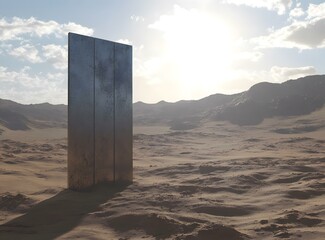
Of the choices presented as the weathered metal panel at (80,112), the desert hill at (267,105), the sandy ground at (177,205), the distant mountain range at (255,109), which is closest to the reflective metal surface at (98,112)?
the weathered metal panel at (80,112)

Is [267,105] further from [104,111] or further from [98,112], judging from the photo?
[98,112]

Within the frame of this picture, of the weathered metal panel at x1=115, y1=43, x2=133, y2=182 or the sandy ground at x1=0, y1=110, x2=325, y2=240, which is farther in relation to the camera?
the weathered metal panel at x1=115, y1=43, x2=133, y2=182

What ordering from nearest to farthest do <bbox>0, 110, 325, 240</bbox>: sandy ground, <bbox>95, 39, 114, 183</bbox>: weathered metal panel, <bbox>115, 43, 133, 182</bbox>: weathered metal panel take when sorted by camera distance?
<bbox>0, 110, 325, 240</bbox>: sandy ground → <bbox>95, 39, 114, 183</bbox>: weathered metal panel → <bbox>115, 43, 133, 182</bbox>: weathered metal panel

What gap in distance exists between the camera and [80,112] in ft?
21.0

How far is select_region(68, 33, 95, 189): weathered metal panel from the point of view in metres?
6.27

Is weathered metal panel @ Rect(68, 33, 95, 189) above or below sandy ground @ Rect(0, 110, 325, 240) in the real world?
above

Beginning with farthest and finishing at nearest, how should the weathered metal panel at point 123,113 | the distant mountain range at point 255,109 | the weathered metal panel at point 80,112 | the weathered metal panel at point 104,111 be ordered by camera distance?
the distant mountain range at point 255,109, the weathered metal panel at point 123,113, the weathered metal panel at point 104,111, the weathered metal panel at point 80,112

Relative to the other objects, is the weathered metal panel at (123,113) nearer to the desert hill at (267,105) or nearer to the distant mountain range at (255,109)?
the distant mountain range at (255,109)

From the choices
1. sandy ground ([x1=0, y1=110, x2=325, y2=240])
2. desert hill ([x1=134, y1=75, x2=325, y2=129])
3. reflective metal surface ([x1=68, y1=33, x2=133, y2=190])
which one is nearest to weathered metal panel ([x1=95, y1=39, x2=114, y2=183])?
reflective metal surface ([x1=68, y1=33, x2=133, y2=190])

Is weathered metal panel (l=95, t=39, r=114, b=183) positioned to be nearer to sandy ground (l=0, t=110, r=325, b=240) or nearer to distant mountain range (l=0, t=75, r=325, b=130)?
sandy ground (l=0, t=110, r=325, b=240)

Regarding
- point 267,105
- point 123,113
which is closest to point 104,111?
point 123,113

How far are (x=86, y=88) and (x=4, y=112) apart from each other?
123 feet

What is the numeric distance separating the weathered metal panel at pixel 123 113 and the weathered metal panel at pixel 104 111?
11 centimetres

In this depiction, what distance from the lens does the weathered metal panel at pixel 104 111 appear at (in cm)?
666
